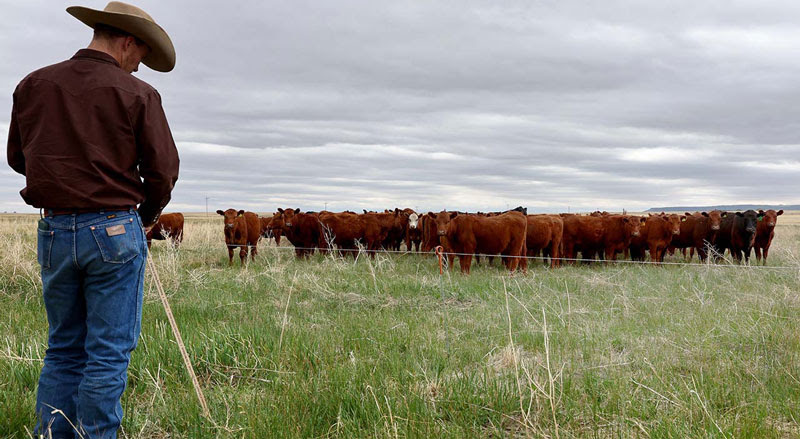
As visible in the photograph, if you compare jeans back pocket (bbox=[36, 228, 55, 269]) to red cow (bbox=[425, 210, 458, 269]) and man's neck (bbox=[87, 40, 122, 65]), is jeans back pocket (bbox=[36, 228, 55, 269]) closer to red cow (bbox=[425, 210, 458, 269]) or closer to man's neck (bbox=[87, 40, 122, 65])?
man's neck (bbox=[87, 40, 122, 65])

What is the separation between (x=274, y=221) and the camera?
20062 mm

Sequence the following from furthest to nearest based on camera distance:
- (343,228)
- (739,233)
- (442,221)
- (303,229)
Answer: (303,229), (343,228), (739,233), (442,221)

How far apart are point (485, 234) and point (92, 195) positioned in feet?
40.2

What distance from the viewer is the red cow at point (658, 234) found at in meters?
17.9

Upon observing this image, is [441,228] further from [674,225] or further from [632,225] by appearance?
[674,225]

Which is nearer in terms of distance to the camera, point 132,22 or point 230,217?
point 132,22

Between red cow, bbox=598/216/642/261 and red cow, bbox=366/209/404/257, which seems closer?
red cow, bbox=598/216/642/261

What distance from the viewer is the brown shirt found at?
2.95 m

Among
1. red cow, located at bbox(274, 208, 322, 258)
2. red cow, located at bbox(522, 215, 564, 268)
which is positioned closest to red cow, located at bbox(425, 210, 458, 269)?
red cow, located at bbox(522, 215, 564, 268)

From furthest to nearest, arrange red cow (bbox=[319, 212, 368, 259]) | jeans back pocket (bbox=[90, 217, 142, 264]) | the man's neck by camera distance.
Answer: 1. red cow (bbox=[319, 212, 368, 259])
2. the man's neck
3. jeans back pocket (bbox=[90, 217, 142, 264])

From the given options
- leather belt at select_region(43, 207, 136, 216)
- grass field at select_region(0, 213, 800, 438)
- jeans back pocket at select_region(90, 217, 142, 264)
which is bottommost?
grass field at select_region(0, 213, 800, 438)

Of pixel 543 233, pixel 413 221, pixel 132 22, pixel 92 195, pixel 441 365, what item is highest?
pixel 132 22

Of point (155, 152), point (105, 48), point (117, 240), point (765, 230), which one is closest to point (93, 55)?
point (105, 48)

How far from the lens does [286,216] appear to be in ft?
61.9
